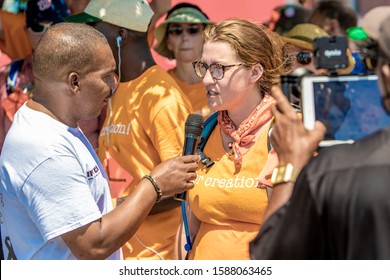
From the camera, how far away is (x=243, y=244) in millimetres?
4004

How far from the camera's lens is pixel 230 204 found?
3990 millimetres

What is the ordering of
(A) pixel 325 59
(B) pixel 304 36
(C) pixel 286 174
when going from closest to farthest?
(C) pixel 286 174
(A) pixel 325 59
(B) pixel 304 36

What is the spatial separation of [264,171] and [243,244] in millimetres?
368

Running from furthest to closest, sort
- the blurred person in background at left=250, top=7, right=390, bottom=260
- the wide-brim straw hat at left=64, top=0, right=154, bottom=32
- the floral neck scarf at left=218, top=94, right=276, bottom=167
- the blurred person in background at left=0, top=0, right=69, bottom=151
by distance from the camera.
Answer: the blurred person in background at left=0, top=0, right=69, bottom=151 < the wide-brim straw hat at left=64, top=0, right=154, bottom=32 < the floral neck scarf at left=218, top=94, right=276, bottom=167 < the blurred person in background at left=250, top=7, right=390, bottom=260

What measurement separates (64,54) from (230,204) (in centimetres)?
103

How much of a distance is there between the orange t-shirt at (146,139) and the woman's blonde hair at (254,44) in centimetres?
72

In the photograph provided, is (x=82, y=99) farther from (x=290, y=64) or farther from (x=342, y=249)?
(x=342, y=249)

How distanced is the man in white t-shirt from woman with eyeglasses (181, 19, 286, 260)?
0.99 ft

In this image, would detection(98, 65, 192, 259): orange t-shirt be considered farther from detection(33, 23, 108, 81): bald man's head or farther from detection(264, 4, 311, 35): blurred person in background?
detection(264, 4, 311, 35): blurred person in background

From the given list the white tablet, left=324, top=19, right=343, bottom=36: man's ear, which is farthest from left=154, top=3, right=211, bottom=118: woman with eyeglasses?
the white tablet

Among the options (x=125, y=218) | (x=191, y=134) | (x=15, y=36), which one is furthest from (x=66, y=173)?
(x=15, y=36)

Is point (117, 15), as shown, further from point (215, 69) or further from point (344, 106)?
point (344, 106)

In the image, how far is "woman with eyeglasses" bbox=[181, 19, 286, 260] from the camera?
3998 millimetres
